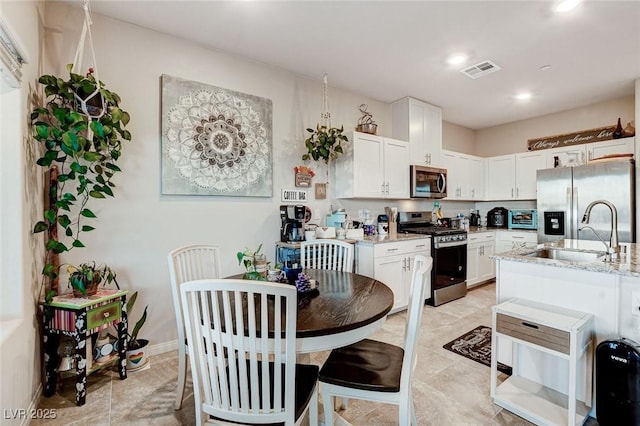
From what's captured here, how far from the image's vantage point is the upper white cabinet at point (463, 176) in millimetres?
4934

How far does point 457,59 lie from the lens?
10.4 feet

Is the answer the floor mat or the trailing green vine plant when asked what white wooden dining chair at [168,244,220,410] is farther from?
the floor mat

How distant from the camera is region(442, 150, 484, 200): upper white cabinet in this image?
16.2 ft

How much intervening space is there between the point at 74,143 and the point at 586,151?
5.75m

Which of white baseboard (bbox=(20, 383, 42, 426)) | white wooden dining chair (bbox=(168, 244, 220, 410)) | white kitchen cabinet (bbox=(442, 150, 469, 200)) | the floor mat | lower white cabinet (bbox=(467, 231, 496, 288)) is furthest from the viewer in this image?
white kitchen cabinet (bbox=(442, 150, 469, 200))

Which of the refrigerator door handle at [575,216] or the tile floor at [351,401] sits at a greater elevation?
the refrigerator door handle at [575,216]

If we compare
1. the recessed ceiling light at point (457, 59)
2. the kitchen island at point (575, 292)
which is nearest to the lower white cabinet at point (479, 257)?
the kitchen island at point (575, 292)

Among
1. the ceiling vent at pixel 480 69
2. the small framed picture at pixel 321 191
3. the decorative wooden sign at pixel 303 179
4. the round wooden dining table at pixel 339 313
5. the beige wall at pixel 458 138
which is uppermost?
the ceiling vent at pixel 480 69

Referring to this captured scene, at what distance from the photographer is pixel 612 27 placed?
8.48 feet

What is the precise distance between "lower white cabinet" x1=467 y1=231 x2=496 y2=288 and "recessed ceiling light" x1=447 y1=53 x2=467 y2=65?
7.77 ft

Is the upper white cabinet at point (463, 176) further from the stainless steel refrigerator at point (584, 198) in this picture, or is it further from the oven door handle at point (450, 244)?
the stainless steel refrigerator at point (584, 198)

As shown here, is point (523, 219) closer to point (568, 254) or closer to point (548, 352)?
point (568, 254)

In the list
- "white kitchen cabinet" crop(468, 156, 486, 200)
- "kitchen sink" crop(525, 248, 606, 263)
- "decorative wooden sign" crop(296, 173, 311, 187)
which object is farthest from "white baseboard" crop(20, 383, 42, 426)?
"white kitchen cabinet" crop(468, 156, 486, 200)

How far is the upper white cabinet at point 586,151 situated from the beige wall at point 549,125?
0.45 m
